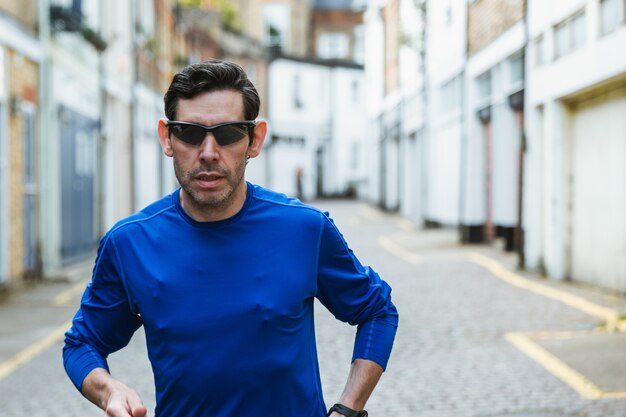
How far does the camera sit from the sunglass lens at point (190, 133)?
2.53m

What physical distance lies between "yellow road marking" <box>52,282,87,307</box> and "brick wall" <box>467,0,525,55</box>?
26.0 ft

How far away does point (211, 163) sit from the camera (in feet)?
8.30

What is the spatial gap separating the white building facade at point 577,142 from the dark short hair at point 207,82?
8.87 meters

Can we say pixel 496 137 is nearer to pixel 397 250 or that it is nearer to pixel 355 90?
pixel 397 250

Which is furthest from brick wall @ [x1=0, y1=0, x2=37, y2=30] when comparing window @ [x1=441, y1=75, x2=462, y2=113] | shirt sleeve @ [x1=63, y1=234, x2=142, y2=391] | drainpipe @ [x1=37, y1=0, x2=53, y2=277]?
shirt sleeve @ [x1=63, y1=234, x2=142, y2=391]

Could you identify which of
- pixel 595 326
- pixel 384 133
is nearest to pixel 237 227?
pixel 595 326

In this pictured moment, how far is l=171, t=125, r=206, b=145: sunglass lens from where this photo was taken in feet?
8.30

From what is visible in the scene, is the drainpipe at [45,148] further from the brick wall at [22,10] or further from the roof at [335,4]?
the roof at [335,4]

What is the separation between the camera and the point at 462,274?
14258mm

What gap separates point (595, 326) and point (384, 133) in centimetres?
2702

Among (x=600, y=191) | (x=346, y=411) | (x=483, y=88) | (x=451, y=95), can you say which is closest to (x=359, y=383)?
(x=346, y=411)

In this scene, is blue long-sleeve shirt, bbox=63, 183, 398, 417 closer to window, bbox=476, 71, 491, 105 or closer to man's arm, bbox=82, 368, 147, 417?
man's arm, bbox=82, 368, 147, 417

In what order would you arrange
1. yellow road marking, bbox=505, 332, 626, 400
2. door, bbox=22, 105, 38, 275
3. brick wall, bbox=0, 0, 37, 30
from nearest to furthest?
yellow road marking, bbox=505, 332, 626, 400 < brick wall, bbox=0, 0, 37, 30 < door, bbox=22, 105, 38, 275

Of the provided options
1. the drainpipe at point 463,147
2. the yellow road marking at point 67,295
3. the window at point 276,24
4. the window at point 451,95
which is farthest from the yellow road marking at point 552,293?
the window at point 276,24
